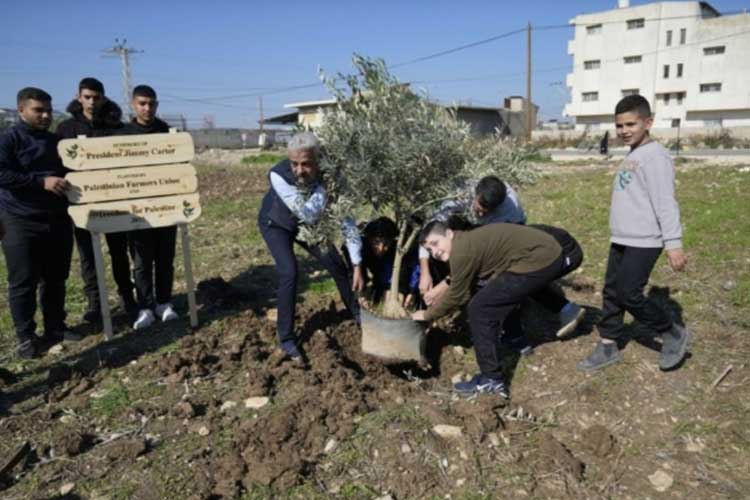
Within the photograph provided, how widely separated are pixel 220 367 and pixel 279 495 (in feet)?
5.77

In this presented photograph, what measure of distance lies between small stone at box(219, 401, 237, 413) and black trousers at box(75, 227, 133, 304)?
2.28 m

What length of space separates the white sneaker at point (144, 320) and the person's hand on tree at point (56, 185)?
4.64 ft

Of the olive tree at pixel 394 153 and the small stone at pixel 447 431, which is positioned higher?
the olive tree at pixel 394 153

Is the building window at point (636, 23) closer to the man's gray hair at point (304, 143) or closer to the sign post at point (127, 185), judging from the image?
the sign post at point (127, 185)

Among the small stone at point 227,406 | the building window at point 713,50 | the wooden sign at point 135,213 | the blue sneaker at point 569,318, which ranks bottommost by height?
the small stone at point 227,406

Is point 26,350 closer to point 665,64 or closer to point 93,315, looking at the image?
point 93,315

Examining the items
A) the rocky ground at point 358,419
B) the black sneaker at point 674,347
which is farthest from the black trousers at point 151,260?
the black sneaker at point 674,347

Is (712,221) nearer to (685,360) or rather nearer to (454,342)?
(685,360)

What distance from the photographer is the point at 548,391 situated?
432 cm

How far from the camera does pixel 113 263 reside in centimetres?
571

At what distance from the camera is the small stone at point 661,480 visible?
10.6 feet

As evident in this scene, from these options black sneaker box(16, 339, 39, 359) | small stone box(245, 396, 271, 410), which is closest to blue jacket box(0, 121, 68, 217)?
black sneaker box(16, 339, 39, 359)

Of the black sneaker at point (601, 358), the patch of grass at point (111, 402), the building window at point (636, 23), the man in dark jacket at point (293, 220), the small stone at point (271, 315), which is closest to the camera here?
the patch of grass at point (111, 402)

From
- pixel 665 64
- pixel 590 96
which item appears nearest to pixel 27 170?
pixel 665 64
